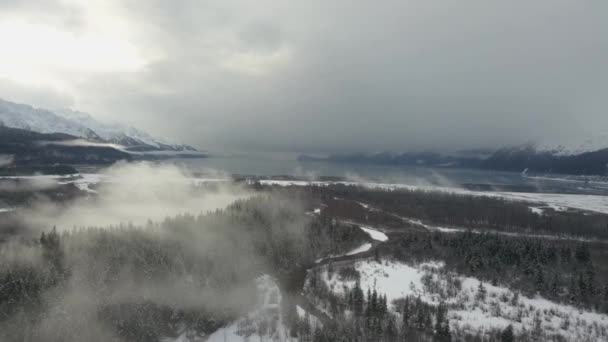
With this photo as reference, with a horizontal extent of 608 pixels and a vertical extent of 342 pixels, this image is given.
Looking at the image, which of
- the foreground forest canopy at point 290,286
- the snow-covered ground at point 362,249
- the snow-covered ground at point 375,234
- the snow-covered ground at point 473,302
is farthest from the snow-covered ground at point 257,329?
the snow-covered ground at point 375,234

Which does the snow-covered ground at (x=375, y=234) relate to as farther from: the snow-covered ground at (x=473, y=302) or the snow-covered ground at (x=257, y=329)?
the snow-covered ground at (x=257, y=329)

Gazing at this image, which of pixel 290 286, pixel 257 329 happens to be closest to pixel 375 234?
pixel 290 286

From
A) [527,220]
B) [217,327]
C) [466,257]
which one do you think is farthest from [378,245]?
[527,220]

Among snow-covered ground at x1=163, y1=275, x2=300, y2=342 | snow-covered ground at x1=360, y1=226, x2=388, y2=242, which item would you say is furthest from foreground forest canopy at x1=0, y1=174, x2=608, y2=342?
Answer: snow-covered ground at x1=360, y1=226, x2=388, y2=242

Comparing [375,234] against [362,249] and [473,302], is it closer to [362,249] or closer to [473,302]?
[362,249]

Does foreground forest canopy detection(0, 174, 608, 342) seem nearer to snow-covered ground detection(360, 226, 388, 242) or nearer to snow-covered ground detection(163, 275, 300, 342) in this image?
snow-covered ground detection(163, 275, 300, 342)

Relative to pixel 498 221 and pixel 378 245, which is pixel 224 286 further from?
pixel 498 221

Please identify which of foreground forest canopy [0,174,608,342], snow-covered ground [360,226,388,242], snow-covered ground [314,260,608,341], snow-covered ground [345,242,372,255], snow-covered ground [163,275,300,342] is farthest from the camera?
snow-covered ground [360,226,388,242]
